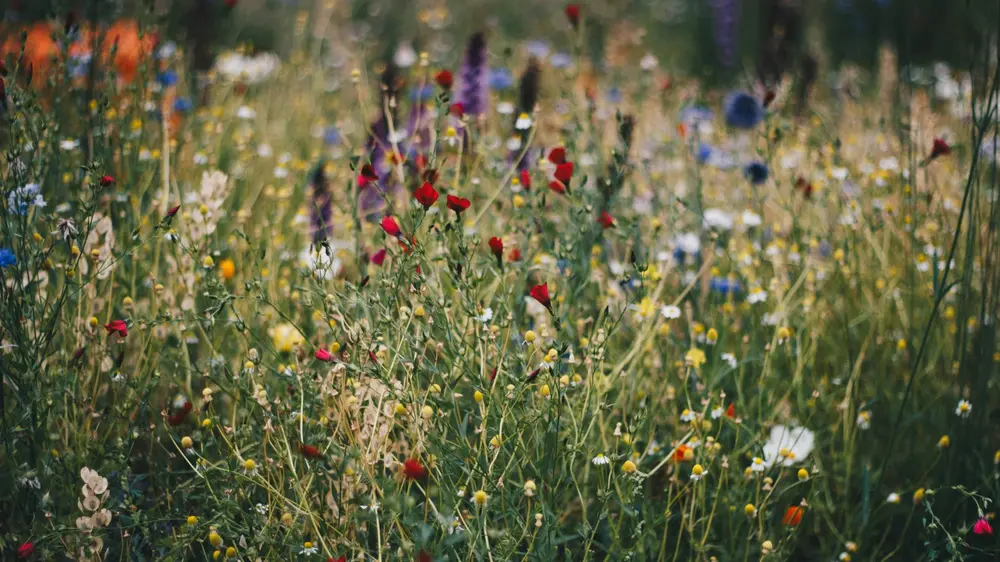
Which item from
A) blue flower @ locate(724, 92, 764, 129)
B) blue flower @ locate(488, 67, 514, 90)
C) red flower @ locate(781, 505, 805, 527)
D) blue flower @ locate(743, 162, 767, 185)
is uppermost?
blue flower @ locate(743, 162, 767, 185)

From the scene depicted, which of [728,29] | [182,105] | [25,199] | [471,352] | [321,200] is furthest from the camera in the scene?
[728,29]

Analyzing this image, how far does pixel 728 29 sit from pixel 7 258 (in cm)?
549

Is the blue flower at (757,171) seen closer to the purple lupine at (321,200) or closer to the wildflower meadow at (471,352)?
Answer: the wildflower meadow at (471,352)

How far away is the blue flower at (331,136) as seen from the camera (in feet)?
12.2

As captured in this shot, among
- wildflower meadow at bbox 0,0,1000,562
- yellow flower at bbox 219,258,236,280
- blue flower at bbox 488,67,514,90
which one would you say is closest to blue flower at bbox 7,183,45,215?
wildflower meadow at bbox 0,0,1000,562

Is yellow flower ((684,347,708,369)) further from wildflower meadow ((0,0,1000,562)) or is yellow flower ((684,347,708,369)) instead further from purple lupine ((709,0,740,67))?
purple lupine ((709,0,740,67))

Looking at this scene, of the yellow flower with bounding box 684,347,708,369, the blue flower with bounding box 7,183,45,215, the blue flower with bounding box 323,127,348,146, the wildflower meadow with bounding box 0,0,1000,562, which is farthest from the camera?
the blue flower with bounding box 323,127,348,146

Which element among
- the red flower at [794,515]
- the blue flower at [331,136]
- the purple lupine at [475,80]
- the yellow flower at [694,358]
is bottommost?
the blue flower at [331,136]

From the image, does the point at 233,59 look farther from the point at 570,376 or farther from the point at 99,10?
the point at 570,376

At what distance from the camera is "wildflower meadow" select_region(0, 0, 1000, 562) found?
1.54 m

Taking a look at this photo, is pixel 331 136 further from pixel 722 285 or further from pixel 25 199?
pixel 25 199

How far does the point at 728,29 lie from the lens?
615 cm

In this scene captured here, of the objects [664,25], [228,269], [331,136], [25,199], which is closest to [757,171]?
[228,269]

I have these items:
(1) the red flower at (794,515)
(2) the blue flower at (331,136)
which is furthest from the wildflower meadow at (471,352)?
(2) the blue flower at (331,136)
